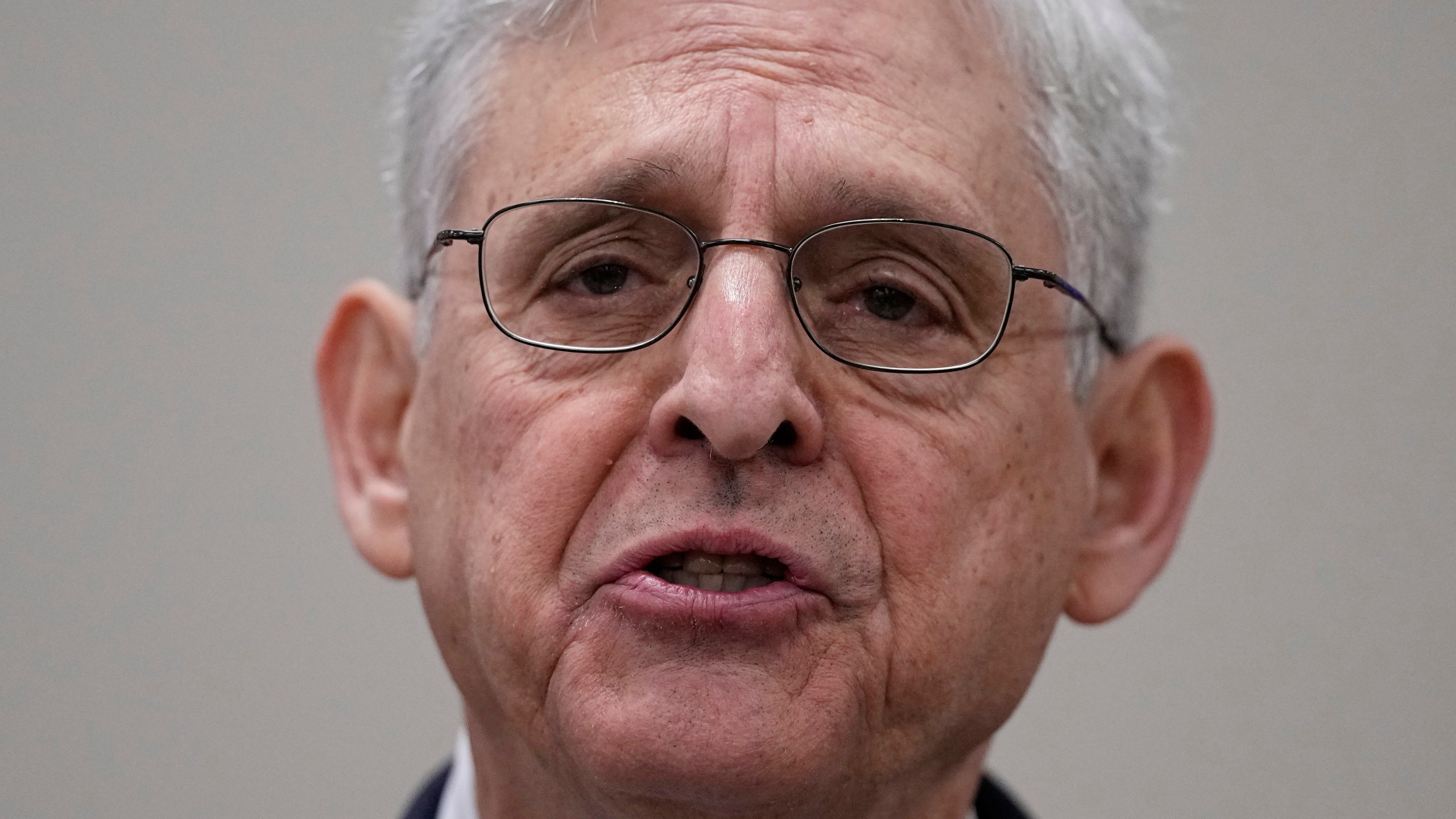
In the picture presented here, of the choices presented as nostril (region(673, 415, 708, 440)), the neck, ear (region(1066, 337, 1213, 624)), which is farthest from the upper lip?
ear (region(1066, 337, 1213, 624))

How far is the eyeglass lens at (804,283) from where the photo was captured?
1.88 meters

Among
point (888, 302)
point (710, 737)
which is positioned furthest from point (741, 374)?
point (710, 737)

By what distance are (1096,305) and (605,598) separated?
78 cm

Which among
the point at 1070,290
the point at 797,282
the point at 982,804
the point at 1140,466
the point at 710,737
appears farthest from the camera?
the point at 982,804

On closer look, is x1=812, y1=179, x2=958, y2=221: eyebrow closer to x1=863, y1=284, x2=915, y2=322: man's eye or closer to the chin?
x1=863, y1=284, x2=915, y2=322: man's eye

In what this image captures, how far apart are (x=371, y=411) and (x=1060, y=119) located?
1.03m

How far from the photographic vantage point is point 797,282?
185cm

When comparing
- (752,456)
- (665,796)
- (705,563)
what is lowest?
(665,796)

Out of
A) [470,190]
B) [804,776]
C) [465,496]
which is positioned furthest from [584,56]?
[804,776]

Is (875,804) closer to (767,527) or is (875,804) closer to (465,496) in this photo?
(767,527)

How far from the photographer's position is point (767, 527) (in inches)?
68.8

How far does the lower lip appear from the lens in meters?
1.75

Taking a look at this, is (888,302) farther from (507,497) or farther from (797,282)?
(507,497)

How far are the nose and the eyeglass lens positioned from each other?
43mm
